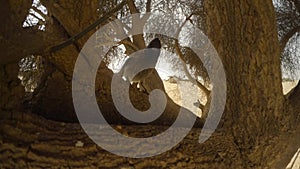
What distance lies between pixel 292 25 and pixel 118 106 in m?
1.31

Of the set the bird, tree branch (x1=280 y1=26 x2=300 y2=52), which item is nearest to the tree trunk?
the bird

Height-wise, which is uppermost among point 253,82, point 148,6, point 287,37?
point 148,6

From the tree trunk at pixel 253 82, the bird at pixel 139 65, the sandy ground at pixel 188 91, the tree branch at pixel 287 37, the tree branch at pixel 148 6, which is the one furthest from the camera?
the sandy ground at pixel 188 91

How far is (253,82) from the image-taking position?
4.62 feet

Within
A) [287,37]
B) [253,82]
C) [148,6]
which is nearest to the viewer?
[253,82]

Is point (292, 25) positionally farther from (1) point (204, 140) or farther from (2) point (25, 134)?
(2) point (25, 134)

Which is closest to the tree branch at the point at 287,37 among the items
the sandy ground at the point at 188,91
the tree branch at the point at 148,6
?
the sandy ground at the point at 188,91

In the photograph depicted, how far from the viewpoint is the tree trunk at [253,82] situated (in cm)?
139

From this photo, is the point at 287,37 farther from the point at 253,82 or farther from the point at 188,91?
the point at 188,91

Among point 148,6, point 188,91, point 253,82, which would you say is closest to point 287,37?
point 148,6

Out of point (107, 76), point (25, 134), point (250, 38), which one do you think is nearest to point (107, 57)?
point (107, 76)

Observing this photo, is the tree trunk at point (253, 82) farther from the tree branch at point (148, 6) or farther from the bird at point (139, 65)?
the tree branch at point (148, 6)

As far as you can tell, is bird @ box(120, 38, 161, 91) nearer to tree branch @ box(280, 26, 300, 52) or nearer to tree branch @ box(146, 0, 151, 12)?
tree branch @ box(280, 26, 300, 52)

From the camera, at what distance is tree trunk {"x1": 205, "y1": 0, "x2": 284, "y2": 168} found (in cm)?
139
